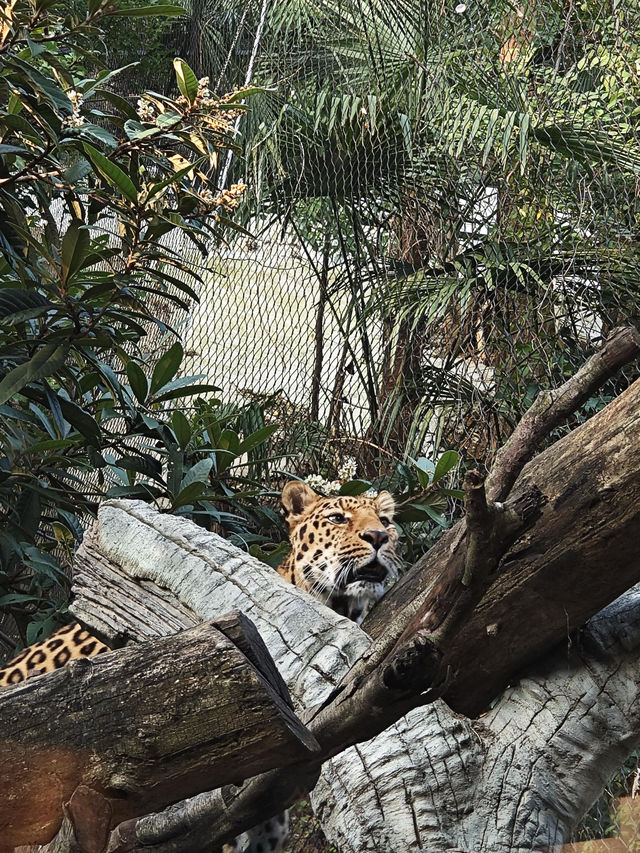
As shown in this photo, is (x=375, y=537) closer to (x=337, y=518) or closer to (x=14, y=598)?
(x=337, y=518)

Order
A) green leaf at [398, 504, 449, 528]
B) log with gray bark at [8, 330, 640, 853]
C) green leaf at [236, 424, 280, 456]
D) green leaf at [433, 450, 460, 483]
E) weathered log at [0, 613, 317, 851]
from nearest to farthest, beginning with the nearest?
1. weathered log at [0, 613, 317, 851]
2. log with gray bark at [8, 330, 640, 853]
3. green leaf at [433, 450, 460, 483]
4. green leaf at [398, 504, 449, 528]
5. green leaf at [236, 424, 280, 456]

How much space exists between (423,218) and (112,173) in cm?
134

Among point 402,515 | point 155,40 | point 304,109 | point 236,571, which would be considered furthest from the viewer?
point 155,40

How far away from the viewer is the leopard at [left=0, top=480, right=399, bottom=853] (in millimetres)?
2984

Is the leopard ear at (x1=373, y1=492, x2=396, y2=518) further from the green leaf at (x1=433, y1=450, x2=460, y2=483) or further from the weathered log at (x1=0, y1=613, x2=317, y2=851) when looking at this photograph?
the weathered log at (x1=0, y1=613, x2=317, y2=851)

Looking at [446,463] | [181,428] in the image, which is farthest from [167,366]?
[446,463]

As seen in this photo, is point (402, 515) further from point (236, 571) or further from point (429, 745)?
point (429, 745)

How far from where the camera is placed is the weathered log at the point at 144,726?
50.4 inches

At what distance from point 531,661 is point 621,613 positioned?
197mm

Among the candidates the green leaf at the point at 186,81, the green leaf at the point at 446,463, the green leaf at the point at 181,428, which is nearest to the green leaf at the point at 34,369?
the green leaf at the point at 181,428

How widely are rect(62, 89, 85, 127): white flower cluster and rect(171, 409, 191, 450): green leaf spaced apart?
3.46 ft

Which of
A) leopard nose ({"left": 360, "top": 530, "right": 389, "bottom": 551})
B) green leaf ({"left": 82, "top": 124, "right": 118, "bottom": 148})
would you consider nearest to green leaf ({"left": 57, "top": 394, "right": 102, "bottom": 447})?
green leaf ({"left": 82, "top": 124, "right": 118, "bottom": 148})

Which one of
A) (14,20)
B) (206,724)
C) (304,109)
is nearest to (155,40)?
(304,109)

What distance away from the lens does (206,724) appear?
4.23 feet
